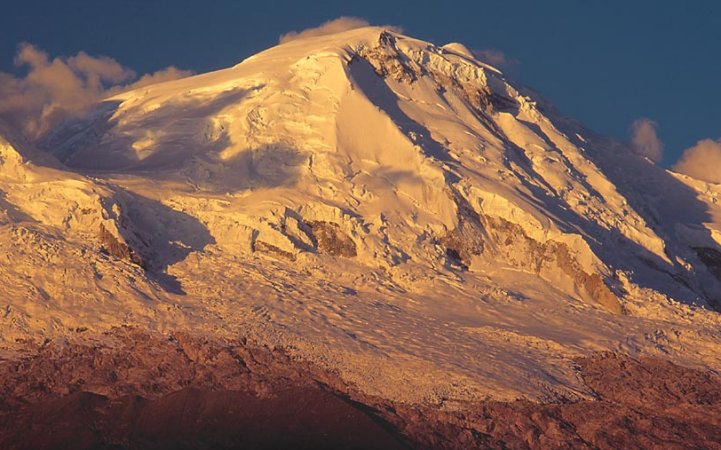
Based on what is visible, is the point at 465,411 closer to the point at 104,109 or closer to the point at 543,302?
the point at 543,302

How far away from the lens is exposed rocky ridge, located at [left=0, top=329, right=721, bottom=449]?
43469 millimetres

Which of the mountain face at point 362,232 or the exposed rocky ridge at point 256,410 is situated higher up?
the mountain face at point 362,232

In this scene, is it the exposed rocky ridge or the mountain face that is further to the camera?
the mountain face

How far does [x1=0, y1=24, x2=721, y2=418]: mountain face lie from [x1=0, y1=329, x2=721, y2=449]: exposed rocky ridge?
105cm

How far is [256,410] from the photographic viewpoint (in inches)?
1795

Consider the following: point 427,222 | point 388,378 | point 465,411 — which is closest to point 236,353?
point 388,378

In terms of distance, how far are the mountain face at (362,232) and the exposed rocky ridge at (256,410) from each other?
3.46 feet

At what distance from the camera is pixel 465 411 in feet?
150

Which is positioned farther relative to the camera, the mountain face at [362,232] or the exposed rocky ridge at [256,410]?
the mountain face at [362,232]

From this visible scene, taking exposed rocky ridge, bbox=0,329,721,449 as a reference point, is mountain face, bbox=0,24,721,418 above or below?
above

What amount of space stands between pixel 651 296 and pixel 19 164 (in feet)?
112

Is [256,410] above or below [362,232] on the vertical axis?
below

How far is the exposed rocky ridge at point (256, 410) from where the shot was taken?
43469mm

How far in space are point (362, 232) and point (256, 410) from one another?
56.8ft
